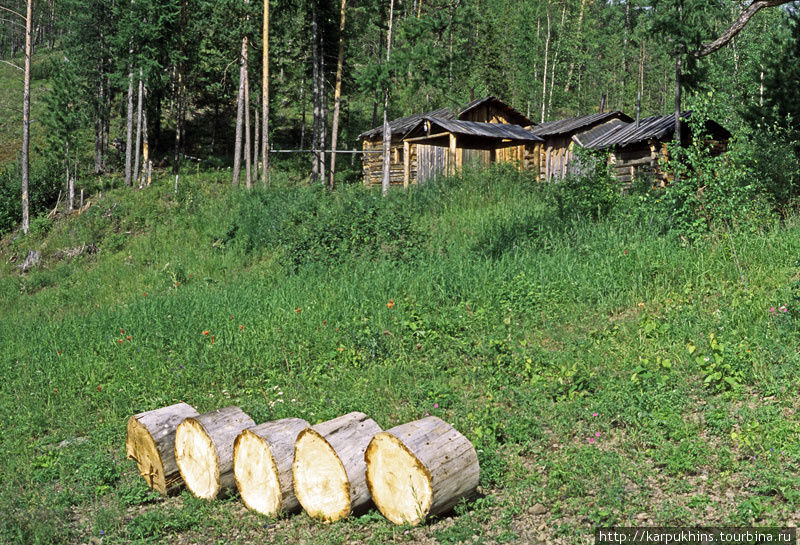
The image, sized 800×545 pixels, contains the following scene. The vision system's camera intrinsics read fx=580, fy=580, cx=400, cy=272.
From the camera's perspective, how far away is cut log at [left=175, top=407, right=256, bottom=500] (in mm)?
4660

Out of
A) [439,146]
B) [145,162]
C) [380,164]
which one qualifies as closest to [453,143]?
[439,146]

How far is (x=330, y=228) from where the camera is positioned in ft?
41.8

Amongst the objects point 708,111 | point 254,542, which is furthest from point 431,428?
point 708,111

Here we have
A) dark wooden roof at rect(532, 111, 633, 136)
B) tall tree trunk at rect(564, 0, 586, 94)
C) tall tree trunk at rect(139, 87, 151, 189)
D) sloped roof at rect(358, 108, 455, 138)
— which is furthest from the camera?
tall tree trunk at rect(564, 0, 586, 94)

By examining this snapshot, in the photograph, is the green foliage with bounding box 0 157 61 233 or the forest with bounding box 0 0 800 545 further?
the green foliage with bounding box 0 157 61 233

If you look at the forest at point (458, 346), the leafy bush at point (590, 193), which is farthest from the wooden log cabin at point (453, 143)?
the leafy bush at point (590, 193)

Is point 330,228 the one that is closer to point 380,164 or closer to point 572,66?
point 380,164

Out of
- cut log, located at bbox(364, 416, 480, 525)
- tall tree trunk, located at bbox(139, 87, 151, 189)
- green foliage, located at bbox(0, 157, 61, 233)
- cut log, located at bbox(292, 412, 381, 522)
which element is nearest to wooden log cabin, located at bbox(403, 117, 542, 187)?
tall tree trunk, located at bbox(139, 87, 151, 189)

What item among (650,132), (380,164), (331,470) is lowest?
(331,470)

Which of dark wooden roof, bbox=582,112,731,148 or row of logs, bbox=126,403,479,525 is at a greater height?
dark wooden roof, bbox=582,112,731,148

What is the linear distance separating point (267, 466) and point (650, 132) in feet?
61.1

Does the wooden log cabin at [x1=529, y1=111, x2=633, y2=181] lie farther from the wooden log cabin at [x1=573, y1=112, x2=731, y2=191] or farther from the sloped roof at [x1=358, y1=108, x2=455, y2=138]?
the sloped roof at [x1=358, y1=108, x2=455, y2=138]

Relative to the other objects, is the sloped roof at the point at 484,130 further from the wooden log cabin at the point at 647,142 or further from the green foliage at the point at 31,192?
the green foliage at the point at 31,192

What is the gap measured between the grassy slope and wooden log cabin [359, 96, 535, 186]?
1444 centimetres
